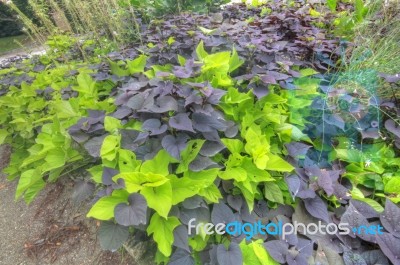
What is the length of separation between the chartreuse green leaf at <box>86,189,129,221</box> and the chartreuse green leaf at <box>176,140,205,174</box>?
231 millimetres

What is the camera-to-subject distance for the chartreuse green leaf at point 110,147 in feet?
3.79

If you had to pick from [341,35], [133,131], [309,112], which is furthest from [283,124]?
[341,35]

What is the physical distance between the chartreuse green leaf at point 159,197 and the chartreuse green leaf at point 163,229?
8cm

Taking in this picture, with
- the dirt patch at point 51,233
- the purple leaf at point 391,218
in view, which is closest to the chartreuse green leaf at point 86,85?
the dirt patch at point 51,233

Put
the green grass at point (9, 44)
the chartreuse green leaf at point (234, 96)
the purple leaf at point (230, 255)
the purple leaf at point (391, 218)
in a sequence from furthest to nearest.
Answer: the green grass at point (9, 44) → the chartreuse green leaf at point (234, 96) → the purple leaf at point (391, 218) → the purple leaf at point (230, 255)

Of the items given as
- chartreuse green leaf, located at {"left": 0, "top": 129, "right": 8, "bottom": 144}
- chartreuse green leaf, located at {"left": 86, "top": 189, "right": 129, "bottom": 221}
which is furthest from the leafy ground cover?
chartreuse green leaf, located at {"left": 0, "top": 129, "right": 8, "bottom": 144}

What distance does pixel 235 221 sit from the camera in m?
1.15

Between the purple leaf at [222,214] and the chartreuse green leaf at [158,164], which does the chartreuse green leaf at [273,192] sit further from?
the chartreuse green leaf at [158,164]

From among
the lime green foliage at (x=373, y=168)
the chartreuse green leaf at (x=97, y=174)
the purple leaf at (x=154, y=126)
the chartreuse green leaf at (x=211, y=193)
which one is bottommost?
the lime green foliage at (x=373, y=168)

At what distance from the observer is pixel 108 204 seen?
3.44 ft

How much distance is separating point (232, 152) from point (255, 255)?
1.42ft

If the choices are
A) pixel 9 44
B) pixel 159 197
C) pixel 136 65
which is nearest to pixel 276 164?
pixel 159 197

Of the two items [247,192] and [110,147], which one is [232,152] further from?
[110,147]

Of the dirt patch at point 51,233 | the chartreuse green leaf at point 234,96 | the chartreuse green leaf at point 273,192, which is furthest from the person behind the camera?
the dirt patch at point 51,233
